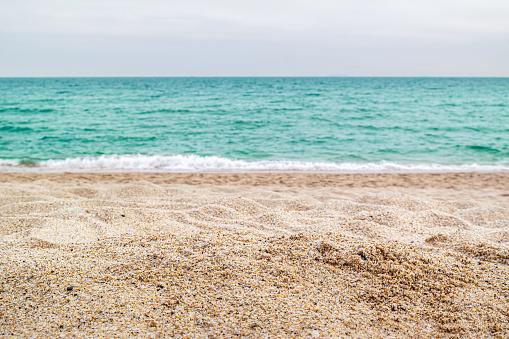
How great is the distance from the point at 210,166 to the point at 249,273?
6.78 metres

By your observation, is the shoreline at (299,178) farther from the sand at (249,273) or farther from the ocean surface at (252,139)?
the sand at (249,273)

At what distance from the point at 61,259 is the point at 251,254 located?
5.25 feet

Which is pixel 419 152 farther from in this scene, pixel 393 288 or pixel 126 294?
pixel 126 294

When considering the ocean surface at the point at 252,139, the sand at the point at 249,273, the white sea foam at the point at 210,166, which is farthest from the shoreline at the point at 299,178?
the sand at the point at 249,273

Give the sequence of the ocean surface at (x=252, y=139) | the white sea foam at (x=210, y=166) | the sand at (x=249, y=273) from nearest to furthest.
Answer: the sand at (x=249, y=273) < the white sea foam at (x=210, y=166) < the ocean surface at (x=252, y=139)

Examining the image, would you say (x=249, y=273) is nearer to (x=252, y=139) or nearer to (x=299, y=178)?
(x=299, y=178)

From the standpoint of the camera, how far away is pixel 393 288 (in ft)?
8.54

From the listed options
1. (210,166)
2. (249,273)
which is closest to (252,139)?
(210,166)

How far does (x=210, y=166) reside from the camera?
9.38m

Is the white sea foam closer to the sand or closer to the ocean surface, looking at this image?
the ocean surface

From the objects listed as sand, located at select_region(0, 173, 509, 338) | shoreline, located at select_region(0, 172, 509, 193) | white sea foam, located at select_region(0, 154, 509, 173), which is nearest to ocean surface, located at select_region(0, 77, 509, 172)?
white sea foam, located at select_region(0, 154, 509, 173)

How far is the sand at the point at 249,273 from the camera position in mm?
2268

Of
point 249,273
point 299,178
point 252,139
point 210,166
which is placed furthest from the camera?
point 252,139

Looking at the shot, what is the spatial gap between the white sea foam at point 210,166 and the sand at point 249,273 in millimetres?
4321
